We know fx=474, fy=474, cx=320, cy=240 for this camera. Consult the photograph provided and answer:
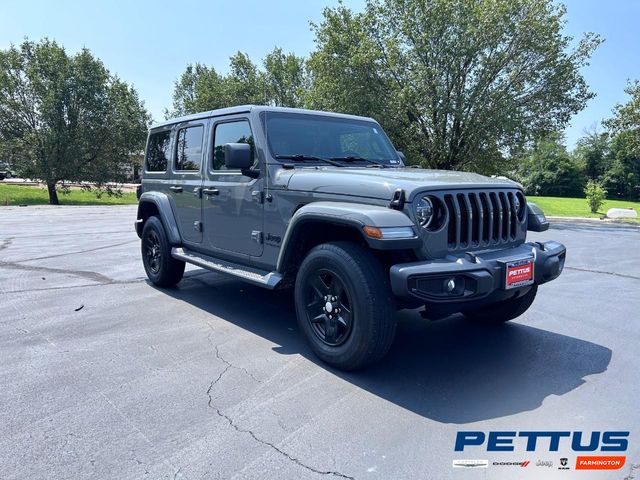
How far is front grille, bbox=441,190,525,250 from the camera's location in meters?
3.38

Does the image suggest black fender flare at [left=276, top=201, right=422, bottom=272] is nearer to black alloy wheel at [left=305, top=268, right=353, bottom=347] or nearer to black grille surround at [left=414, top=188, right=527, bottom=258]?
black grille surround at [left=414, top=188, right=527, bottom=258]

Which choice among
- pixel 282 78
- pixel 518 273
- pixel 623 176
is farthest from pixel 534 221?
pixel 623 176

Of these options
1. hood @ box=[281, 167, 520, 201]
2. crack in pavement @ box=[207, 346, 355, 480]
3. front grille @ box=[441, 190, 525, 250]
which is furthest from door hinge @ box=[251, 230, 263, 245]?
front grille @ box=[441, 190, 525, 250]

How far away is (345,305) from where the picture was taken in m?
3.50

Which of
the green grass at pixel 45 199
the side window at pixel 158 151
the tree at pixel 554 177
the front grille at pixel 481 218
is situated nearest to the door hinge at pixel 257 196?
the front grille at pixel 481 218

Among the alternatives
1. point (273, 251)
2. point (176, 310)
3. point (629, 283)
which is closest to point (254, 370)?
point (273, 251)

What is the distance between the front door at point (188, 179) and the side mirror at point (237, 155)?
1.17 metres

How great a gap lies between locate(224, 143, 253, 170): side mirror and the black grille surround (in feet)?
5.33

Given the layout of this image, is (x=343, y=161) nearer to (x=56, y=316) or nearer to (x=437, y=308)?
(x=437, y=308)

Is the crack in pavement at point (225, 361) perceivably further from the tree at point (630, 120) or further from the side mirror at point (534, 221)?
the tree at point (630, 120)

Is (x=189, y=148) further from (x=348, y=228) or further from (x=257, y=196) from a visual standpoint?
(x=348, y=228)

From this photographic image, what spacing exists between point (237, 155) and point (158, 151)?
263 centimetres

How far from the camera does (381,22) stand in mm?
20188

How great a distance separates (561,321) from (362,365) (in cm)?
266
